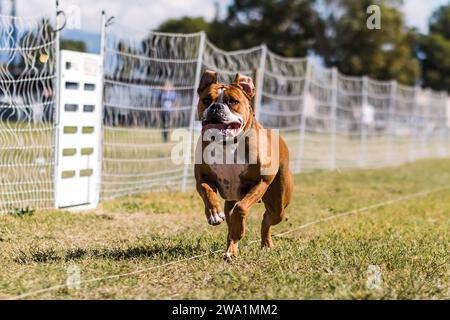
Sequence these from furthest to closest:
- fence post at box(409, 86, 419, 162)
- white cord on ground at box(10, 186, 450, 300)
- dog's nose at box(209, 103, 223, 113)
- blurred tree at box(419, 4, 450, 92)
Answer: blurred tree at box(419, 4, 450, 92), fence post at box(409, 86, 419, 162), dog's nose at box(209, 103, 223, 113), white cord on ground at box(10, 186, 450, 300)

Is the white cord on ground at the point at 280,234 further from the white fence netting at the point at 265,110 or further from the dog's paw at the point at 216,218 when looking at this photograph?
the white fence netting at the point at 265,110

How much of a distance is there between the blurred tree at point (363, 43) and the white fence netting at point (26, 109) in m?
39.0

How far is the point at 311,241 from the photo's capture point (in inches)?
268

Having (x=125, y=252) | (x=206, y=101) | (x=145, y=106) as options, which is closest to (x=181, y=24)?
(x=145, y=106)

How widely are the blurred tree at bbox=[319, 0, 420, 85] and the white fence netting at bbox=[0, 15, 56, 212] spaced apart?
39.0m

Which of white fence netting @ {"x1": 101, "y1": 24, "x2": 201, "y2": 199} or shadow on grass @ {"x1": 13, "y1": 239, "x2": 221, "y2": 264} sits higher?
white fence netting @ {"x1": 101, "y1": 24, "x2": 201, "y2": 199}

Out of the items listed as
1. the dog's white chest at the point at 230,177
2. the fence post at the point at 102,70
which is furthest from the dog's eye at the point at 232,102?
the fence post at the point at 102,70

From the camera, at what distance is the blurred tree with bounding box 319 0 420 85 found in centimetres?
4753

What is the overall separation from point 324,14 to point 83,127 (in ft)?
136

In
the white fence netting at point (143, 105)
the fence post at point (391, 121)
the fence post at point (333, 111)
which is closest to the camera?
the white fence netting at point (143, 105)

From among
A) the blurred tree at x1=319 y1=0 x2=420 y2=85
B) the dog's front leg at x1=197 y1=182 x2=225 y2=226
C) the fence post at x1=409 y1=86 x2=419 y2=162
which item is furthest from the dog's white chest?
the blurred tree at x1=319 y1=0 x2=420 y2=85

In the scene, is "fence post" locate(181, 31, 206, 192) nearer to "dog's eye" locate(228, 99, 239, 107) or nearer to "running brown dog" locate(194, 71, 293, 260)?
"running brown dog" locate(194, 71, 293, 260)

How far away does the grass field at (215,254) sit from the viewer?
459 cm

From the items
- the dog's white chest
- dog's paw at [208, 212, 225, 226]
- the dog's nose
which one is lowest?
dog's paw at [208, 212, 225, 226]
